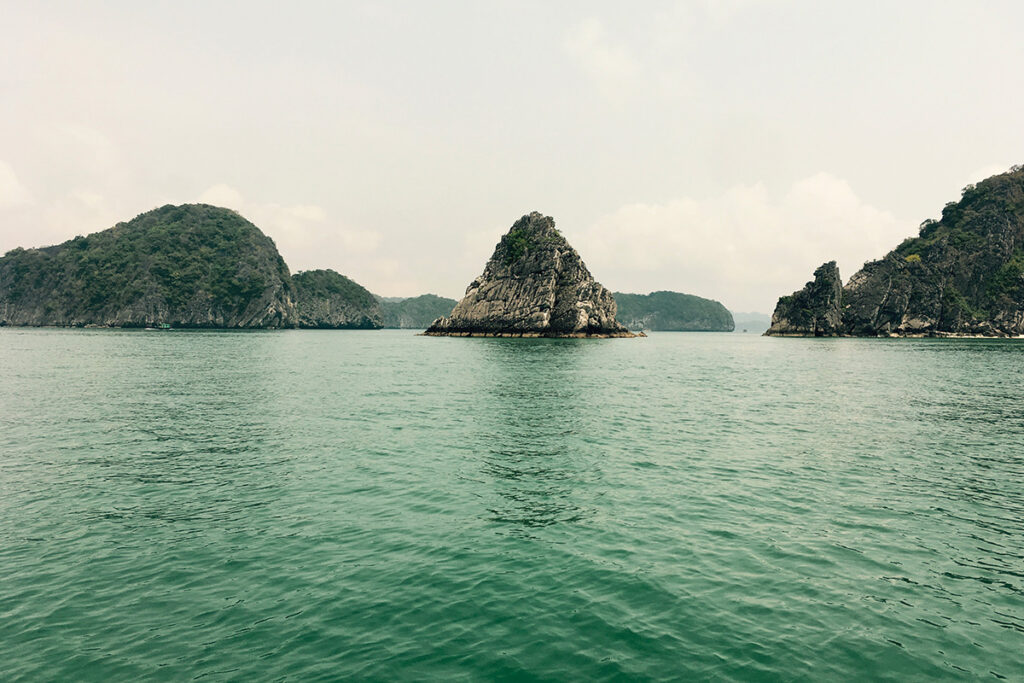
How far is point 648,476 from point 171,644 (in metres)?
17.6

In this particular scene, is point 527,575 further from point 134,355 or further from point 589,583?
point 134,355

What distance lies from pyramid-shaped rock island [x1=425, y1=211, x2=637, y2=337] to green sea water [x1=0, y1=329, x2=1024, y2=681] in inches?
5534

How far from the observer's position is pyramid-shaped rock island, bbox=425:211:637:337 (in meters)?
174

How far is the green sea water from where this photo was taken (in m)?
9.73

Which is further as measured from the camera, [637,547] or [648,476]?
[648,476]

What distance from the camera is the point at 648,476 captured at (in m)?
21.8

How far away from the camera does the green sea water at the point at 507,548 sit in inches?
383

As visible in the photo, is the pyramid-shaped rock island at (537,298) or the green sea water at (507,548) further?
the pyramid-shaped rock island at (537,298)

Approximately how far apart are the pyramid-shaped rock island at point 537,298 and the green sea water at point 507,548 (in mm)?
140562

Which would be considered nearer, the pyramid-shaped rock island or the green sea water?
the green sea water

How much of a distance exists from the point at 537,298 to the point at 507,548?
531 feet

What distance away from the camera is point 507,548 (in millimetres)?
14883

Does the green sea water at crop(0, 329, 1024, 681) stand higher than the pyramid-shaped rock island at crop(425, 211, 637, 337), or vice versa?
the pyramid-shaped rock island at crop(425, 211, 637, 337)

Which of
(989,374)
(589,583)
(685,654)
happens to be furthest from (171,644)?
(989,374)
